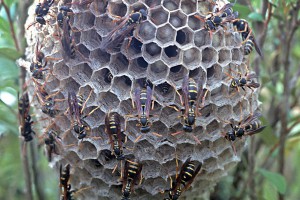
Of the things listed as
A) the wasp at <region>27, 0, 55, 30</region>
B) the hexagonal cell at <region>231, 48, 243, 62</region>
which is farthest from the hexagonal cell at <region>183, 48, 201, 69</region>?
the wasp at <region>27, 0, 55, 30</region>

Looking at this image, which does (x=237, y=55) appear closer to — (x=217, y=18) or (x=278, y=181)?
(x=217, y=18)

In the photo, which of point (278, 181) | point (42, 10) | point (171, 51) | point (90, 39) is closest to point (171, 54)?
point (171, 51)

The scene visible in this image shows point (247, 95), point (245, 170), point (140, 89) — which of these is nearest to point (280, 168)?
point (245, 170)

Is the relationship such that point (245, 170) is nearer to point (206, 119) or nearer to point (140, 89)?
point (206, 119)

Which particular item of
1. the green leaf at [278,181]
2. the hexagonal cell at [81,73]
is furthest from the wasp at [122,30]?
the green leaf at [278,181]

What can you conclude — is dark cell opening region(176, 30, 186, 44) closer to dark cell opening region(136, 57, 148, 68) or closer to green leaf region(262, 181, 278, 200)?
dark cell opening region(136, 57, 148, 68)
